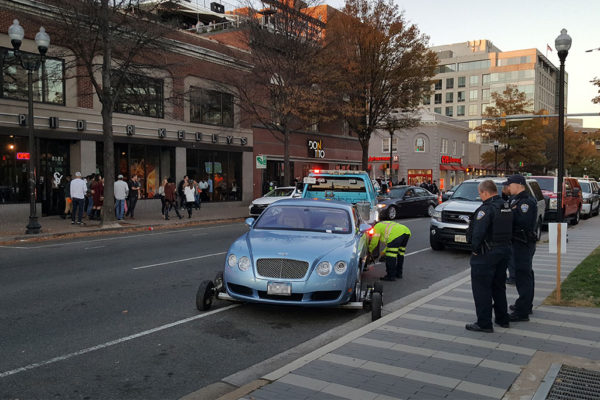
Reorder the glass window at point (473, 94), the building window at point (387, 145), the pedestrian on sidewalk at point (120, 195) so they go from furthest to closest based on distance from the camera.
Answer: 1. the glass window at point (473, 94)
2. the building window at point (387, 145)
3. the pedestrian on sidewalk at point (120, 195)

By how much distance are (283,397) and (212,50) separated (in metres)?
27.2

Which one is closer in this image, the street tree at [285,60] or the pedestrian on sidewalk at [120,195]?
the pedestrian on sidewalk at [120,195]

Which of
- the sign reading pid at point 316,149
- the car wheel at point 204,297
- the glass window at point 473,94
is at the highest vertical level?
the glass window at point 473,94

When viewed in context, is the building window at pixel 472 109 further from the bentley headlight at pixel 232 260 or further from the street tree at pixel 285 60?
the bentley headlight at pixel 232 260

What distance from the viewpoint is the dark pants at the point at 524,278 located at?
6.35m

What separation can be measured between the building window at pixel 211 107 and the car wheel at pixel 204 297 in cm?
2164

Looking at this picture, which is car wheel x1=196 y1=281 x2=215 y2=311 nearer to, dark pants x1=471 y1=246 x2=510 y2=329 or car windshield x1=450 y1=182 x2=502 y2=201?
dark pants x1=471 y1=246 x2=510 y2=329

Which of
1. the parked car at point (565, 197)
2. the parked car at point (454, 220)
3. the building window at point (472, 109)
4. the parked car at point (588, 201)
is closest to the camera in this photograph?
the parked car at point (454, 220)

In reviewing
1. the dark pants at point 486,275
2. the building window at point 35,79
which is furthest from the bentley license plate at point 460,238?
the building window at point 35,79

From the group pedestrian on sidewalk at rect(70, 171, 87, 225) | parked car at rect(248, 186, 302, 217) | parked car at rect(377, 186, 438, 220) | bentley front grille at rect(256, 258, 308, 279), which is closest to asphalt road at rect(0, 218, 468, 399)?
bentley front grille at rect(256, 258, 308, 279)

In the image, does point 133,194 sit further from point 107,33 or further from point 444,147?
point 444,147

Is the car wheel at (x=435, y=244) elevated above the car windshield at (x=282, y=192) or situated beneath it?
situated beneath

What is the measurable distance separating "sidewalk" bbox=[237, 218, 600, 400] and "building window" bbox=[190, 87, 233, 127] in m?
23.5

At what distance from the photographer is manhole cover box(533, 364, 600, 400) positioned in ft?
13.5
